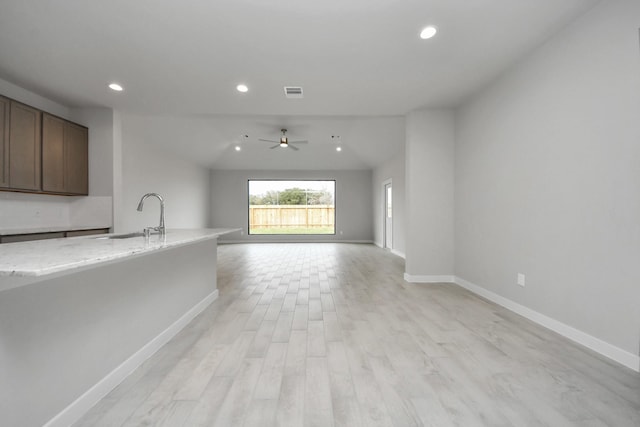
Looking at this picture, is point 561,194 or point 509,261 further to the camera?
point 509,261

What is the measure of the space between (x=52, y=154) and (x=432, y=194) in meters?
5.27

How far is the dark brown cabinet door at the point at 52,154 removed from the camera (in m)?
3.42

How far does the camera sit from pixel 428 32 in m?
2.29

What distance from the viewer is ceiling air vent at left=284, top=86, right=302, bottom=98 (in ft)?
10.8

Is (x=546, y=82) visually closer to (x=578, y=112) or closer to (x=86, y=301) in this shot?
(x=578, y=112)

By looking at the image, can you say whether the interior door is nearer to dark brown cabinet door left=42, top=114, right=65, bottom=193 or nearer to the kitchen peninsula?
the kitchen peninsula

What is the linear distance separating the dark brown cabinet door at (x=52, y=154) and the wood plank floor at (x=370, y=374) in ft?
9.40

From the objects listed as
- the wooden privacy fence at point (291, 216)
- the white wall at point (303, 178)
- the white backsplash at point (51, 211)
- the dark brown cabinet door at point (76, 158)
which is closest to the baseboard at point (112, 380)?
the white backsplash at point (51, 211)

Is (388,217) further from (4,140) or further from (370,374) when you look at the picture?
(4,140)

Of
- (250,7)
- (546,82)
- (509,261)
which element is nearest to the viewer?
(250,7)

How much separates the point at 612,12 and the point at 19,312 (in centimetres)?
398

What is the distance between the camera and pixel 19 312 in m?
1.12

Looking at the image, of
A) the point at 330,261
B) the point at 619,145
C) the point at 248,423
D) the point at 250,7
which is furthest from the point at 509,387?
the point at 330,261

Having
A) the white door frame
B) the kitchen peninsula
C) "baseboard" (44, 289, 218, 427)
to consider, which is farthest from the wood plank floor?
the white door frame
